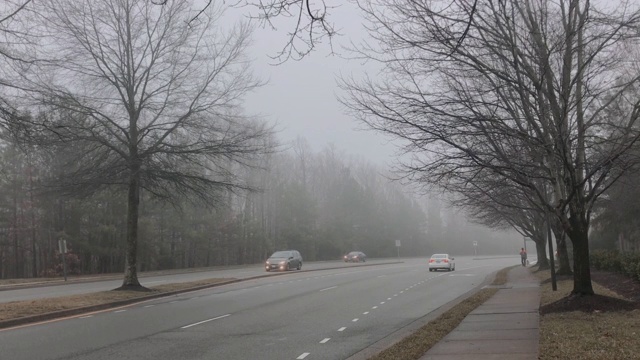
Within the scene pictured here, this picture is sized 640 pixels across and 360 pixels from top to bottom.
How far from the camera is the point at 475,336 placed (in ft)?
30.7

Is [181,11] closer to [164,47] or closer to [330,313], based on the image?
[164,47]

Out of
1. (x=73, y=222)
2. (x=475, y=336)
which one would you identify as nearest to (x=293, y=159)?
(x=73, y=222)

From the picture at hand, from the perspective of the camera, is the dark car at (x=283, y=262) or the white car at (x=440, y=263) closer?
the dark car at (x=283, y=262)

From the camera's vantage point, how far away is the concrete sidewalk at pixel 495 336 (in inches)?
303

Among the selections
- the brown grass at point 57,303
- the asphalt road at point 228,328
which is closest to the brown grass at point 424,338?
the asphalt road at point 228,328

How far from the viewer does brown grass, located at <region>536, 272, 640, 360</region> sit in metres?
7.09

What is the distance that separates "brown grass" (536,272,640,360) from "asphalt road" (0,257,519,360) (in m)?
3.06

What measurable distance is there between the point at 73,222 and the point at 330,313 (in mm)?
32044

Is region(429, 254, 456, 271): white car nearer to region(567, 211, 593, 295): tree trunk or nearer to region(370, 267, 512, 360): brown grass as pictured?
region(370, 267, 512, 360): brown grass

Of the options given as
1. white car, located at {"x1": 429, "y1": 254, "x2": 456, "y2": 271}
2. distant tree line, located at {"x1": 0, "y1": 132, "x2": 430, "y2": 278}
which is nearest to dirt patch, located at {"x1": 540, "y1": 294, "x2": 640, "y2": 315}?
distant tree line, located at {"x1": 0, "y1": 132, "x2": 430, "y2": 278}

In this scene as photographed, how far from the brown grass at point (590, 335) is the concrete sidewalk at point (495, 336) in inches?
9.9

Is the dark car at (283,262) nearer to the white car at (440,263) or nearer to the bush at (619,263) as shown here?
the white car at (440,263)

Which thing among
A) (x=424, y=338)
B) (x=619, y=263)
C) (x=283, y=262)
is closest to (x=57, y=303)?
(x=424, y=338)

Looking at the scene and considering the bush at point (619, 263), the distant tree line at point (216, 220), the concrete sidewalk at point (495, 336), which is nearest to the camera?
the concrete sidewalk at point (495, 336)
